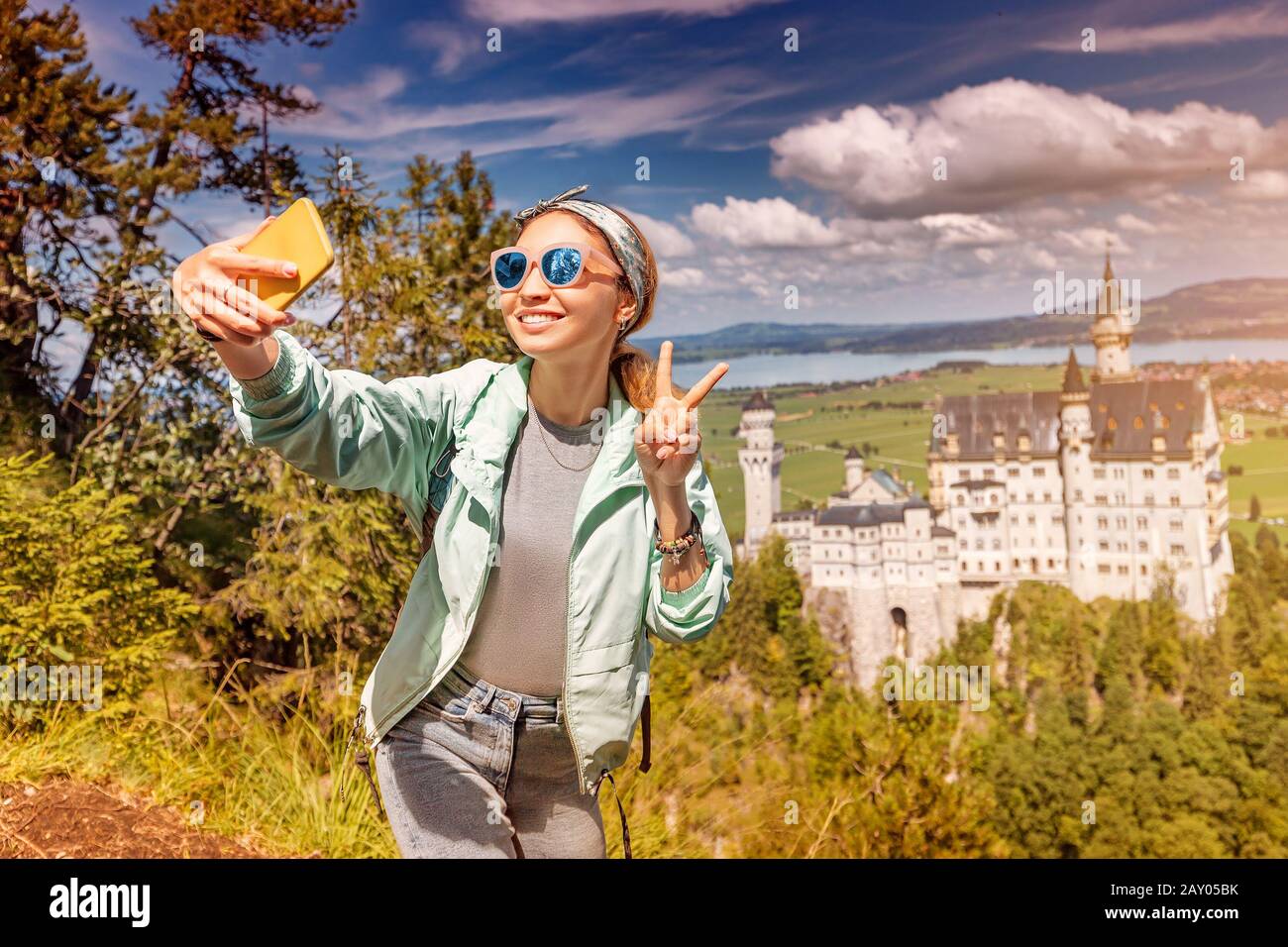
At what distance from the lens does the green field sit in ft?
177

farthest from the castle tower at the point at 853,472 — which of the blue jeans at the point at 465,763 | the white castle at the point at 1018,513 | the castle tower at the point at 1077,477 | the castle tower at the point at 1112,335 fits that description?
the blue jeans at the point at 465,763

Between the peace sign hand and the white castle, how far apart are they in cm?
4725

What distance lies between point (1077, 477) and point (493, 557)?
2189 inches

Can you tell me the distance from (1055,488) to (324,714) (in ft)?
177

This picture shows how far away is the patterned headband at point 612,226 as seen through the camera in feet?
4.42

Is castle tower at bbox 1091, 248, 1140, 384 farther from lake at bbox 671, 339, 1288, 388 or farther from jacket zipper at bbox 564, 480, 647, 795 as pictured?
jacket zipper at bbox 564, 480, 647, 795

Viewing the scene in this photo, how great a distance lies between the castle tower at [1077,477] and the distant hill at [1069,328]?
12.6 m

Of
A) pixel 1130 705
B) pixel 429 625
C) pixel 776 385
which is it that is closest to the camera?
pixel 429 625

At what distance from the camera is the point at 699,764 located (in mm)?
3447

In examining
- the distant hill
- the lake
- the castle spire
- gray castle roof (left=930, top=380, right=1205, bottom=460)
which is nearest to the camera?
gray castle roof (left=930, top=380, right=1205, bottom=460)

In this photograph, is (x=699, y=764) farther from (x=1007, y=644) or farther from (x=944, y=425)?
(x=944, y=425)

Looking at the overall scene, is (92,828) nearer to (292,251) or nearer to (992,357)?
(292,251)

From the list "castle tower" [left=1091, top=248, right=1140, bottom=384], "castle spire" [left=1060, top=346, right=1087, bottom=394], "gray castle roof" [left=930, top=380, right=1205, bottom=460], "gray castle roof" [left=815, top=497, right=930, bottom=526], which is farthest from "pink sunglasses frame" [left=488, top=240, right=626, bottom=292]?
"castle tower" [left=1091, top=248, right=1140, bottom=384]
